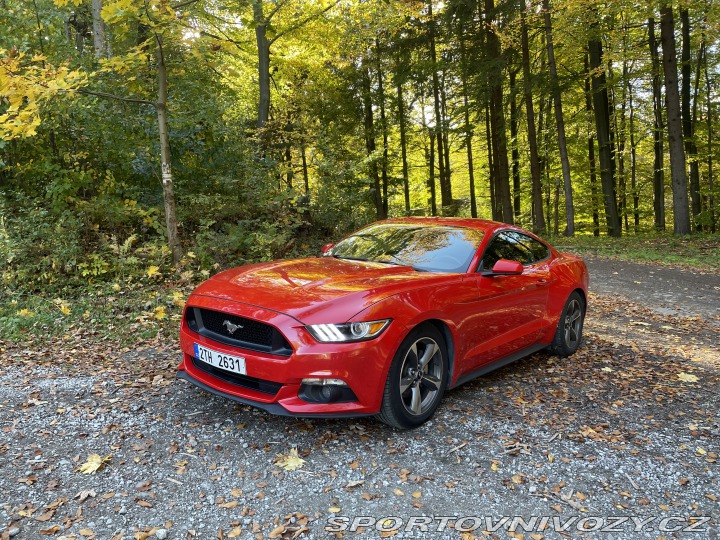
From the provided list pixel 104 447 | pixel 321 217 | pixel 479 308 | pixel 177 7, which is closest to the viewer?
pixel 104 447

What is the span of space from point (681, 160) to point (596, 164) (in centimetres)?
1071

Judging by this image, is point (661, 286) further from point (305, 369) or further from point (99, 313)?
point (99, 313)

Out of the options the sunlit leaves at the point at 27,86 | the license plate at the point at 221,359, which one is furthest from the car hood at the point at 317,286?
the sunlit leaves at the point at 27,86

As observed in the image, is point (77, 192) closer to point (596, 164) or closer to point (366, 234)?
point (366, 234)

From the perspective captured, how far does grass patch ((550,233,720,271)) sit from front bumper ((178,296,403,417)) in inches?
444

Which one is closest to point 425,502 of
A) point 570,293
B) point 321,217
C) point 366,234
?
point 366,234

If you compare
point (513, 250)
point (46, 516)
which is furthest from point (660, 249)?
point (46, 516)

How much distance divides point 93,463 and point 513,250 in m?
3.91

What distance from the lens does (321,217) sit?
39.5 feet

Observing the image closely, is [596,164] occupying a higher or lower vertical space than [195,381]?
higher

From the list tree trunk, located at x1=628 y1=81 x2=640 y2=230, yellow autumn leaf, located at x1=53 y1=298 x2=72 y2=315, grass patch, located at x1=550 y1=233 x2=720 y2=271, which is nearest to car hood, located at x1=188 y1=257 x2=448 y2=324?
yellow autumn leaf, located at x1=53 y1=298 x2=72 y2=315

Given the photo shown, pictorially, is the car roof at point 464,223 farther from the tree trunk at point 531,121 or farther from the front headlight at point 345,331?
the tree trunk at point 531,121

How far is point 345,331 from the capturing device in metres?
3.10

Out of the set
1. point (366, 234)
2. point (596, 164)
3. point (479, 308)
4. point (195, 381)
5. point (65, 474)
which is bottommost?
point (65, 474)
